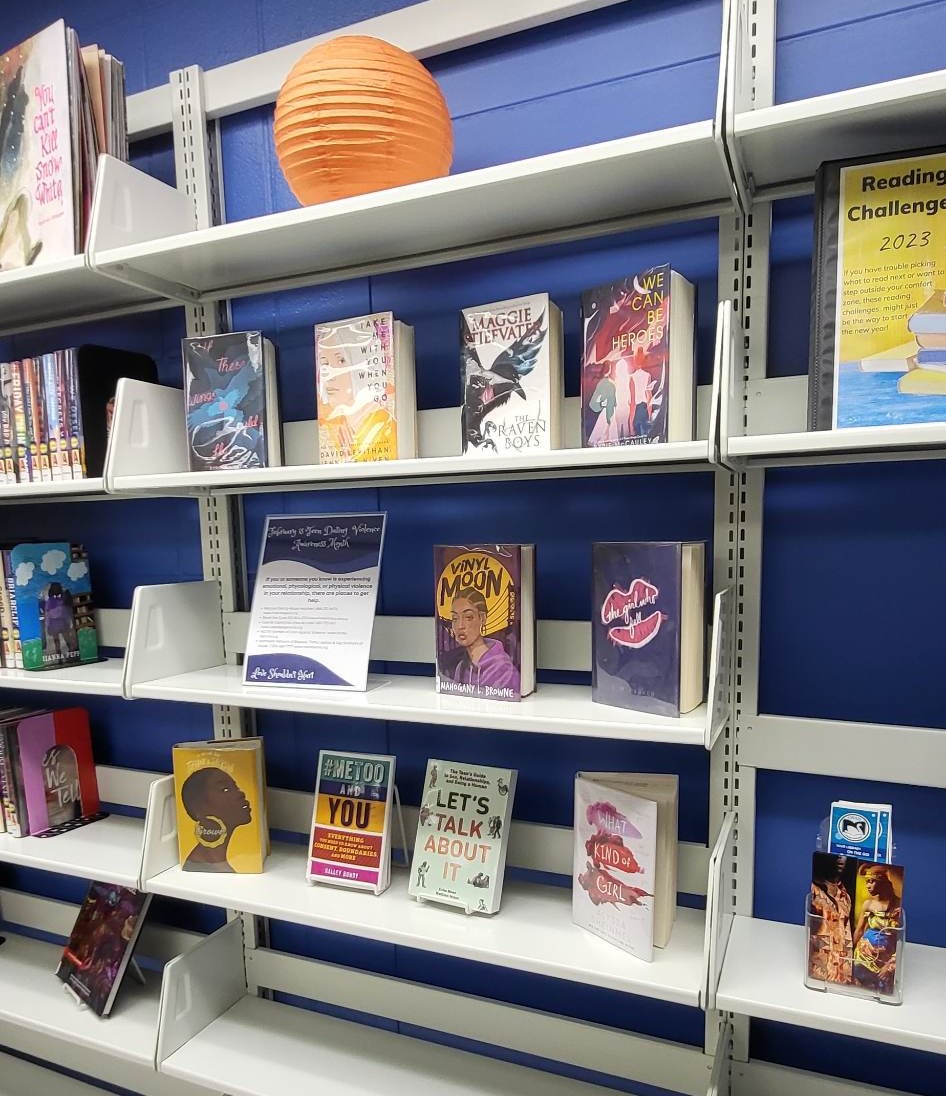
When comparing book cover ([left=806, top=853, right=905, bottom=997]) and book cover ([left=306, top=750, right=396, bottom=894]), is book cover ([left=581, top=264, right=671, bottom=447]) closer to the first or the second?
book cover ([left=806, top=853, right=905, bottom=997])

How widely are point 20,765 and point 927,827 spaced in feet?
6.13

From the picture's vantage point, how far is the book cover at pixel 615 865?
121 cm

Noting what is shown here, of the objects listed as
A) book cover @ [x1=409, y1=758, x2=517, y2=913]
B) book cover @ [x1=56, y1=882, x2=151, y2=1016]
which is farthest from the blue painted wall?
book cover @ [x1=56, y1=882, x2=151, y2=1016]

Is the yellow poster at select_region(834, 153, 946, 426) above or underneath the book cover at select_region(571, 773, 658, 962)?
Result: above

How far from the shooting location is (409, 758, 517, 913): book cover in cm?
137

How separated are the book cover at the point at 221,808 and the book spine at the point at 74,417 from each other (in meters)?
0.63

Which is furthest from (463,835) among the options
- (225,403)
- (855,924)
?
(225,403)

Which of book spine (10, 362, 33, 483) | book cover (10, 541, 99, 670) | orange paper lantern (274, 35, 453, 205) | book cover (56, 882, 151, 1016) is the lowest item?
book cover (56, 882, 151, 1016)

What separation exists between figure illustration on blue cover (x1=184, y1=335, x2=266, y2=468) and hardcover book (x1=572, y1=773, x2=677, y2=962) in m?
0.89

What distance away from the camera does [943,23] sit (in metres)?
1.15

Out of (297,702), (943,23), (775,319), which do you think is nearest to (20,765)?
(297,702)

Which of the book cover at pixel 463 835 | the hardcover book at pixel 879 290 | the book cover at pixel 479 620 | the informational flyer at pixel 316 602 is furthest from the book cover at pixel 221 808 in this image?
the hardcover book at pixel 879 290

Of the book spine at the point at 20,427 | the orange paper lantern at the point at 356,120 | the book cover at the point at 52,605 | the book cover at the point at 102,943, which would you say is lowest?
the book cover at the point at 102,943

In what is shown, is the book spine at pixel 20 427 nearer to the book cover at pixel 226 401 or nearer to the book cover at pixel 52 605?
the book cover at pixel 52 605
